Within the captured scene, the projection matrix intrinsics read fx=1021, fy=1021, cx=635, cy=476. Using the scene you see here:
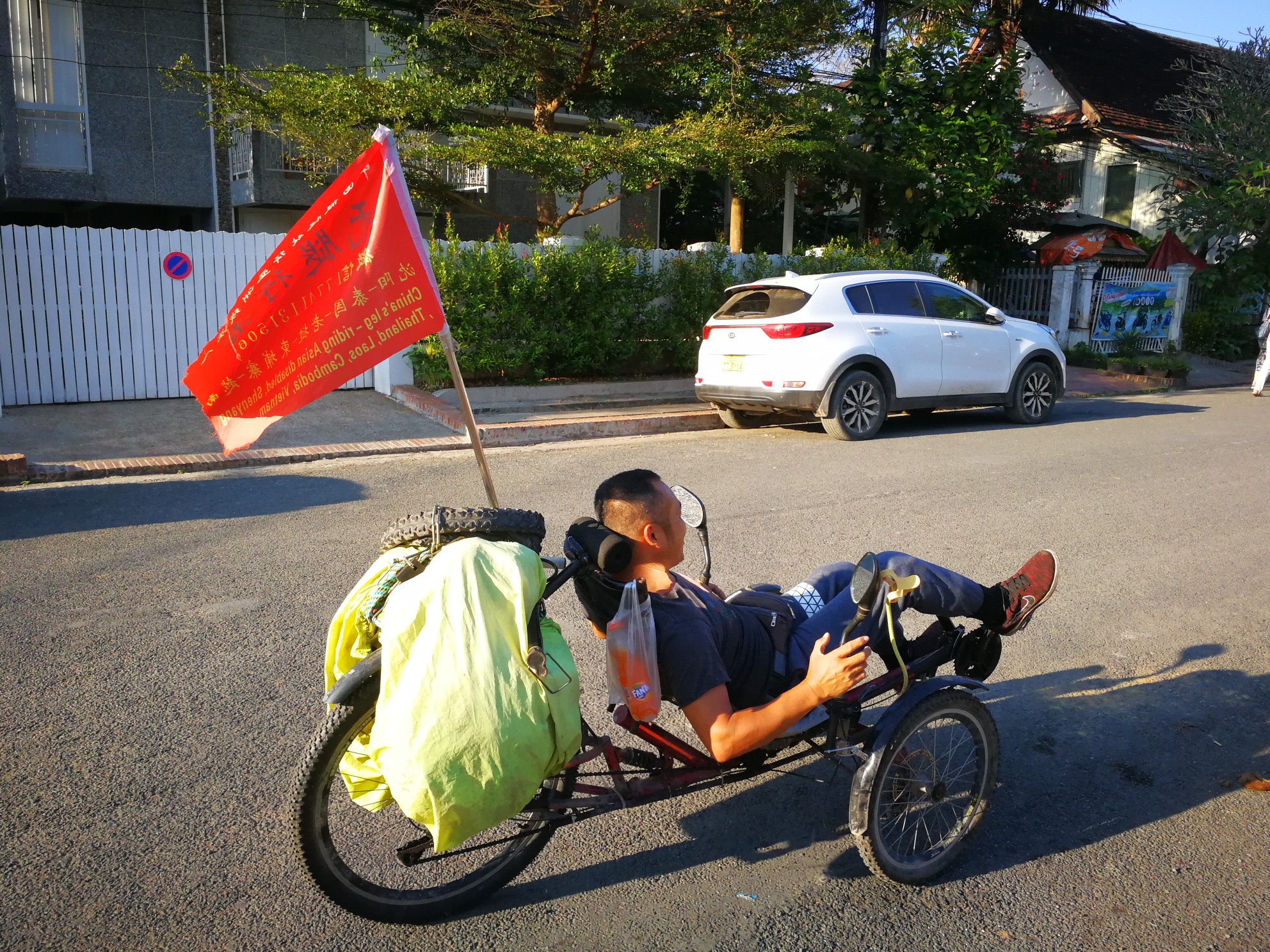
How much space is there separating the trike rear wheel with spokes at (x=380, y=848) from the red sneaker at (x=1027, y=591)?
163cm

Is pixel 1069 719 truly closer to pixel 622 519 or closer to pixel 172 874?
pixel 622 519

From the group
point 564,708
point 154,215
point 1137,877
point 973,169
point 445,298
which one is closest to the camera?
point 564,708

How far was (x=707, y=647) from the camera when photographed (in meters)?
2.75

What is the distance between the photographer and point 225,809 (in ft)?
10.8

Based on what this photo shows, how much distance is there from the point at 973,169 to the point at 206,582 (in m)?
15.5

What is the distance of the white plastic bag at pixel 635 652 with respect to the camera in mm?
2627

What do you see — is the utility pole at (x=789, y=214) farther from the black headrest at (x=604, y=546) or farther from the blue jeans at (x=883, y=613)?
the black headrest at (x=604, y=546)

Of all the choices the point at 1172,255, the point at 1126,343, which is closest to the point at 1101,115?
the point at 1172,255

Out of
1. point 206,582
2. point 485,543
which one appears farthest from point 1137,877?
point 206,582

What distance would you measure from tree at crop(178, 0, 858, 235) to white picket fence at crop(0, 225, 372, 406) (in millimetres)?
2538

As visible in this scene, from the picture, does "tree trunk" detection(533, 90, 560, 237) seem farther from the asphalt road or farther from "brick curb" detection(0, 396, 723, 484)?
the asphalt road

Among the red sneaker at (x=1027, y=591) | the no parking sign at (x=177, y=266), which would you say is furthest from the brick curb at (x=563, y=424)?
the red sneaker at (x=1027, y=591)

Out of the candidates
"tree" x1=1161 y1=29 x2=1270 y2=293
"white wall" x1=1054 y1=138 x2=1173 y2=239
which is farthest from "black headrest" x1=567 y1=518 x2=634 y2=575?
"white wall" x1=1054 y1=138 x2=1173 y2=239

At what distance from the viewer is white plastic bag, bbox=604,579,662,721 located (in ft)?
8.62
